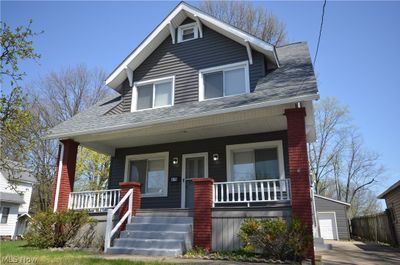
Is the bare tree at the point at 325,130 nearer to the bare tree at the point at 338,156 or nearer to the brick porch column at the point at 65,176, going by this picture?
the bare tree at the point at 338,156

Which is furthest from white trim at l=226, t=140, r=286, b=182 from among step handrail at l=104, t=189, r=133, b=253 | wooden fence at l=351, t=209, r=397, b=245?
wooden fence at l=351, t=209, r=397, b=245

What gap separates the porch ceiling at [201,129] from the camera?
27.2 feet

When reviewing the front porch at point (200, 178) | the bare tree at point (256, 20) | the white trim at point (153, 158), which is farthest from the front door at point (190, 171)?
the bare tree at point (256, 20)

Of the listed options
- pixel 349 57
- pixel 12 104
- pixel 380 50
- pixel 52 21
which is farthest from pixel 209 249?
pixel 380 50

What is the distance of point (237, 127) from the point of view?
960cm

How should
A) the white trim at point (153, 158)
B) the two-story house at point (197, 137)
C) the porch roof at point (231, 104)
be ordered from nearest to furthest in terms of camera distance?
the two-story house at point (197, 137) < the porch roof at point (231, 104) < the white trim at point (153, 158)

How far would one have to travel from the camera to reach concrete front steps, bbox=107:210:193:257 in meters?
7.20

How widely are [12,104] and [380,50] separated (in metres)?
12.6

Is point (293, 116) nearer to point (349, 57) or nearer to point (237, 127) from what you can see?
point (237, 127)

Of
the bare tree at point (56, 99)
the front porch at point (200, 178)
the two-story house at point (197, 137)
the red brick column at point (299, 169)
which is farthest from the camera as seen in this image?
the bare tree at point (56, 99)

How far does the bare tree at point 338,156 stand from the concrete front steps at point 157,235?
76.2 ft

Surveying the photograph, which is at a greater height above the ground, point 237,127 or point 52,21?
point 52,21

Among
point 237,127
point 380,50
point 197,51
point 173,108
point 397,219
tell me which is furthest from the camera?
point 397,219

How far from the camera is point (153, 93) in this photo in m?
11.4
